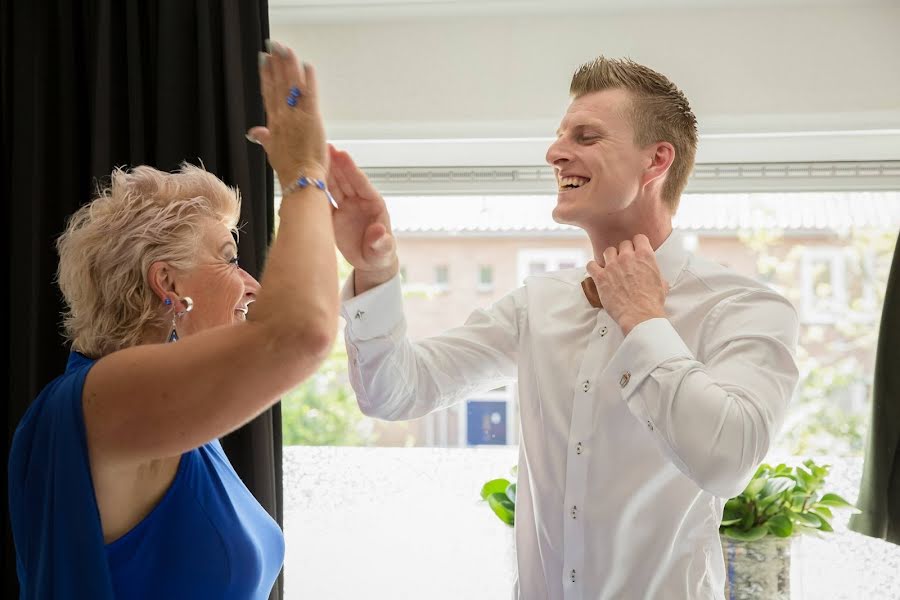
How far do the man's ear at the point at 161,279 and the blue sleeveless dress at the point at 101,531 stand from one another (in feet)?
0.54

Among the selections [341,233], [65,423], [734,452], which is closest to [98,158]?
[341,233]

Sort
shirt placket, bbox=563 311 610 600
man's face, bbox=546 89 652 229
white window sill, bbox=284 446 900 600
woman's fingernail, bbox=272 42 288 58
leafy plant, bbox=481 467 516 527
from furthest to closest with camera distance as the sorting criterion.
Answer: white window sill, bbox=284 446 900 600, leafy plant, bbox=481 467 516 527, man's face, bbox=546 89 652 229, shirt placket, bbox=563 311 610 600, woman's fingernail, bbox=272 42 288 58

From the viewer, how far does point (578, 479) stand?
1568mm

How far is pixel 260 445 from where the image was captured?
253 cm

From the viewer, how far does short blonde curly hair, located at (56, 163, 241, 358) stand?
139 centimetres

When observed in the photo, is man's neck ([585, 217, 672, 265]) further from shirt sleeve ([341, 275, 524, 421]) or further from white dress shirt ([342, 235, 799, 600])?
shirt sleeve ([341, 275, 524, 421])

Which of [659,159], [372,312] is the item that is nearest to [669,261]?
[659,159]

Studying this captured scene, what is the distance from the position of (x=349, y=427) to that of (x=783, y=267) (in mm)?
1718

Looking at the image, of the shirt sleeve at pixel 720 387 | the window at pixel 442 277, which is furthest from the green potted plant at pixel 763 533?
the window at pixel 442 277

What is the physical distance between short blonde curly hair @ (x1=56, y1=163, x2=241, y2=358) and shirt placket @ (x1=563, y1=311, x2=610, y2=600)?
0.75 meters

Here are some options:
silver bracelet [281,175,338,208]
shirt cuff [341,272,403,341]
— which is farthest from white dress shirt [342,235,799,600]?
silver bracelet [281,175,338,208]

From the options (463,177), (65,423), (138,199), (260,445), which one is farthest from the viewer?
(463,177)

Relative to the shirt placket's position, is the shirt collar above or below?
above

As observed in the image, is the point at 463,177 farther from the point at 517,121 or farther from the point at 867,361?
the point at 867,361
